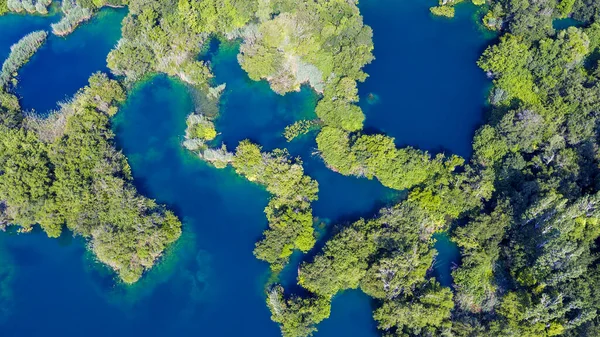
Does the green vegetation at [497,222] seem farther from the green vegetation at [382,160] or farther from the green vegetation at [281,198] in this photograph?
the green vegetation at [281,198]

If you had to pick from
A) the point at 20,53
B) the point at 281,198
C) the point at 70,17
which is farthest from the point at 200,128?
the point at 20,53

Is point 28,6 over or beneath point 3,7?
beneath

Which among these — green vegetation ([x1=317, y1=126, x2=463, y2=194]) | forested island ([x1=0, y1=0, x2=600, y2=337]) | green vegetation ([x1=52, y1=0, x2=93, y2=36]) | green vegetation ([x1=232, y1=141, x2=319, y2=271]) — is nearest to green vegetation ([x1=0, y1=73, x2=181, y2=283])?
forested island ([x1=0, y1=0, x2=600, y2=337])

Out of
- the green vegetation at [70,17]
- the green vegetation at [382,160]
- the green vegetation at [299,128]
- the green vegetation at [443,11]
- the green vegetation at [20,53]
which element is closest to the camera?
the green vegetation at [382,160]

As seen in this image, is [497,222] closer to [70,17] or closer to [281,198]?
[281,198]

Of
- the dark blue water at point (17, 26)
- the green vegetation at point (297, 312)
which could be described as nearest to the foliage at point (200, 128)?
the green vegetation at point (297, 312)
